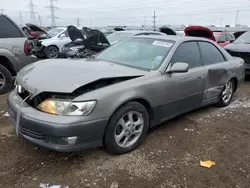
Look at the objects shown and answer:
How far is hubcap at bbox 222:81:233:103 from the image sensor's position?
478cm

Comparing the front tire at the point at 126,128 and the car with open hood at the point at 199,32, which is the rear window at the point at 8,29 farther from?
the car with open hood at the point at 199,32

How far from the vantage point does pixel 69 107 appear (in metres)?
2.51

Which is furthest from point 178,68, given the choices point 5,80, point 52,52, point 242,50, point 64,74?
point 52,52

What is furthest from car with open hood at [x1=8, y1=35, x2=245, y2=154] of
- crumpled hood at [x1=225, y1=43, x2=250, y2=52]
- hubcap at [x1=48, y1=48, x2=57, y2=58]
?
hubcap at [x1=48, y1=48, x2=57, y2=58]

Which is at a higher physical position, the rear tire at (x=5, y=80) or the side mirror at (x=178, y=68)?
the side mirror at (x=178, y=68)

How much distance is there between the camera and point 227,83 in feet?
15.7

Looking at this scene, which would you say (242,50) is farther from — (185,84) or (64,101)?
(64,101)

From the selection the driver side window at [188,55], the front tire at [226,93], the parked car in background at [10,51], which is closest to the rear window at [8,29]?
the parked car in background at [10,51]

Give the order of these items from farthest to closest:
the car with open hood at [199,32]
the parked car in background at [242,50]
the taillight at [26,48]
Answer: the car with open hood at [199,32] → the parked car in background at [242,50] → the taillight at [26,48]

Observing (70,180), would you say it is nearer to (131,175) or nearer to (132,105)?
(131,175)

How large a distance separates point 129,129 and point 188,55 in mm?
1651

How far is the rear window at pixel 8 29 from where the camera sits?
5316mm

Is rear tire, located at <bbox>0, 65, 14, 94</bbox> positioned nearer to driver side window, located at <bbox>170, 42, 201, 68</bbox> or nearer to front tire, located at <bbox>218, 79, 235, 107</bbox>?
driver side window, located at <bbox>170, 42, 201, 68</bbox>

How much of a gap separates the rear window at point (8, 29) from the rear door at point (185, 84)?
376 centimetres
